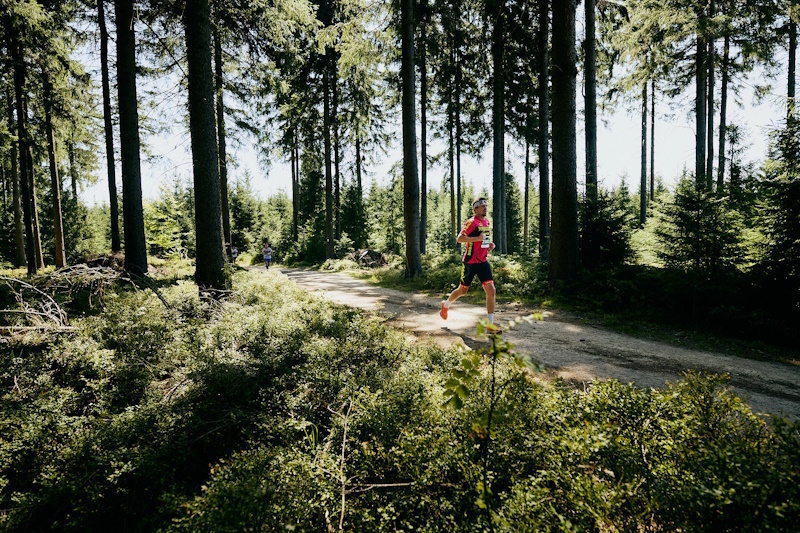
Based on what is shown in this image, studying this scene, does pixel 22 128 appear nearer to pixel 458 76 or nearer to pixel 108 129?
pixel 108 129

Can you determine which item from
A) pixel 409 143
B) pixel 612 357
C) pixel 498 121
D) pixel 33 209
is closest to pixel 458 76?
pixel 498 121

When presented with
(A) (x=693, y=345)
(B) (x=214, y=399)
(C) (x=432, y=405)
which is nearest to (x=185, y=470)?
(B) (x=214, y=399)

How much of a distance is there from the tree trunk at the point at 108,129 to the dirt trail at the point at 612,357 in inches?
554

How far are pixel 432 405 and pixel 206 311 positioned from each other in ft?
17.4

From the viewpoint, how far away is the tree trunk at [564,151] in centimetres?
895

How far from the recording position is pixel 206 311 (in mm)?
6762

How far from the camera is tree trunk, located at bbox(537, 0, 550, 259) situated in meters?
14.1

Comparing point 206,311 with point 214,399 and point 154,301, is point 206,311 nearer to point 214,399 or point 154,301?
point 154,301

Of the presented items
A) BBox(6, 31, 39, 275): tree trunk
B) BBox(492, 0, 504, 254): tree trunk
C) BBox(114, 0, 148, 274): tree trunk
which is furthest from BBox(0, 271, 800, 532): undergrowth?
BBox(6, 31, 39, 275): tree trunk

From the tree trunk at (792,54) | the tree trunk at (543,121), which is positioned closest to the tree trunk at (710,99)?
the tree trunk at (792,54)

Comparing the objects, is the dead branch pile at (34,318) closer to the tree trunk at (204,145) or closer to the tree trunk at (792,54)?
the tree trunk at (204,145)

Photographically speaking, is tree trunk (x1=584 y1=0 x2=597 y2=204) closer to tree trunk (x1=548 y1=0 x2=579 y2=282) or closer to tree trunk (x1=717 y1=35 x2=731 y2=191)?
tree trunk (x1=548 y1=0 x2=579 y2=282)

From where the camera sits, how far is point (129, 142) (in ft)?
35.8

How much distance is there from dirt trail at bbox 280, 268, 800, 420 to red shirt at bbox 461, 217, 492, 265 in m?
1.33
